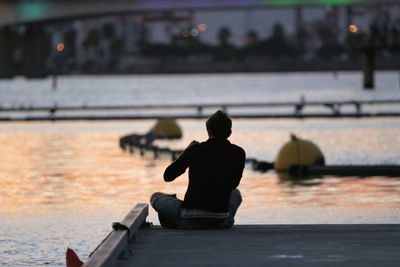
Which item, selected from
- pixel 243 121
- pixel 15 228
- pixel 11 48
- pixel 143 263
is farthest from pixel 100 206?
pixel 11 48

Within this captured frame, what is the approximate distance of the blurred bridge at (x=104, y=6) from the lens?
138 meters

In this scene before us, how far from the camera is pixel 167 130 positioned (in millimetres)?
51969

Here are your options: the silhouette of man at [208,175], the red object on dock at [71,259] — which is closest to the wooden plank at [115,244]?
the red object on dock at [71,259]

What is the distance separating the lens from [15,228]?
67.9 feet

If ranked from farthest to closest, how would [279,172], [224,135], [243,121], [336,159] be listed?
[243,121] → [336,159] → [279,172] → [224,135]

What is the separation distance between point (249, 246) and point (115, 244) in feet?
5.67

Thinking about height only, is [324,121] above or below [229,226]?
below

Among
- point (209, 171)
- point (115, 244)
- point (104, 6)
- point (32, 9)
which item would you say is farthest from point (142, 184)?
point (32, 9)

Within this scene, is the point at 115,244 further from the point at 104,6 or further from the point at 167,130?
the point at 104,6

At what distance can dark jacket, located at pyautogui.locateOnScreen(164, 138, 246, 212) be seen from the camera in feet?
49.8

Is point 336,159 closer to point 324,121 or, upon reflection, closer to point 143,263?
point 143,263

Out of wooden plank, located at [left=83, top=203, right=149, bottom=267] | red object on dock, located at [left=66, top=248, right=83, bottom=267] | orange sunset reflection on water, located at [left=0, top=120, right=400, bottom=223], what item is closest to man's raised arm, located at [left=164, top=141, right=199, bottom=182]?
wooden plank, located at [left=83, top=203, right=149, bottom=267]

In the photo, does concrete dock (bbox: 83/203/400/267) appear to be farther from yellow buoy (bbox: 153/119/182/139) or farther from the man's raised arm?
yellow buoy (bbox: 153/119/182/139)

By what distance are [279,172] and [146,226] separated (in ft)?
55.4
